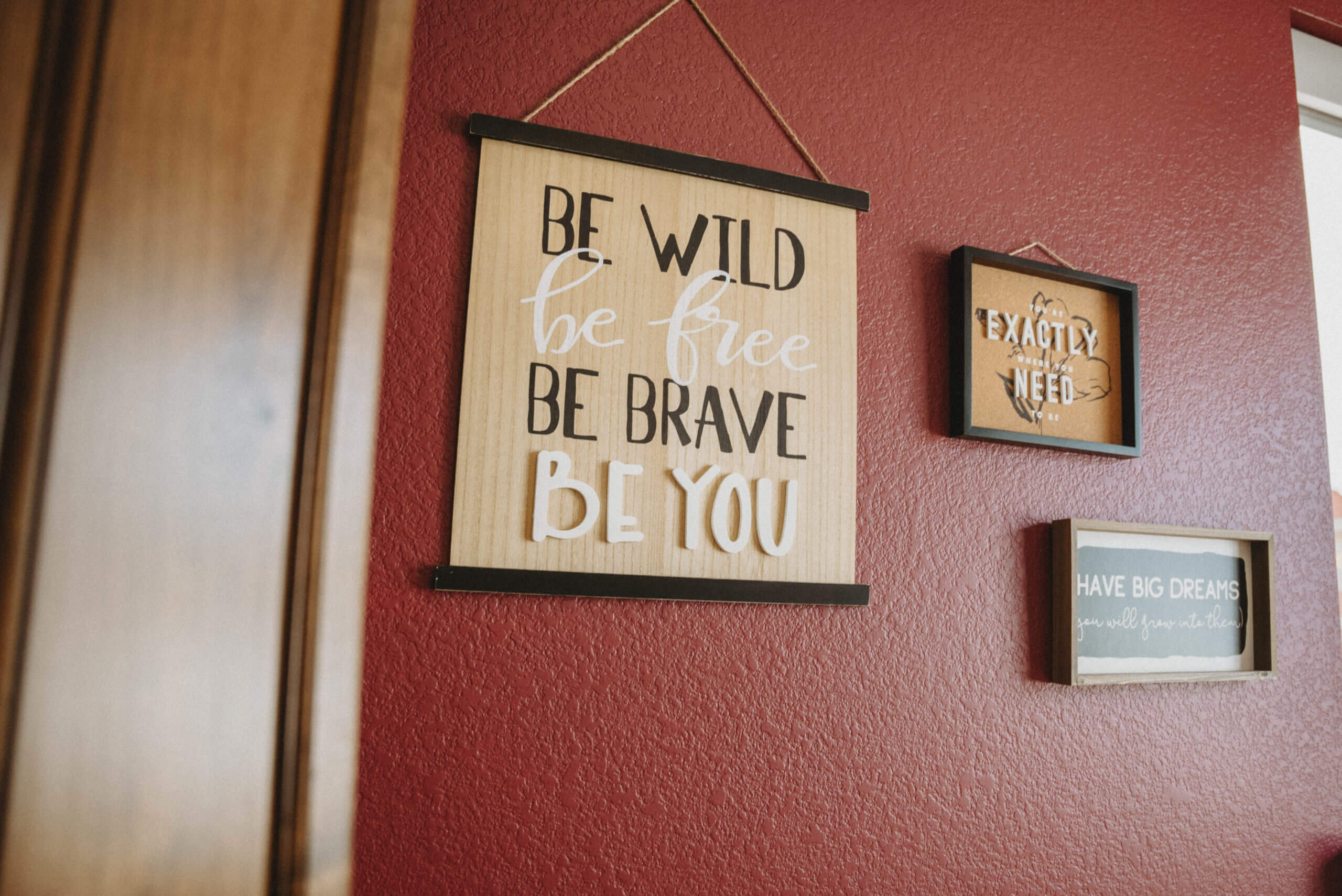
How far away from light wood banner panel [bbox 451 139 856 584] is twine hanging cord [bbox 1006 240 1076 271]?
0.40 metres

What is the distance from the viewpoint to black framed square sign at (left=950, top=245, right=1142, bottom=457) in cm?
140

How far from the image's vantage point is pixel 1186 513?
1.57m

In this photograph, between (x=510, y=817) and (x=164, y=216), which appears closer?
(x=164, y=216)

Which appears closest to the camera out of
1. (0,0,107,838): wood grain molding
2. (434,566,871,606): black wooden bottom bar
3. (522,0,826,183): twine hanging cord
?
(0,0,107,838): wood grain molding

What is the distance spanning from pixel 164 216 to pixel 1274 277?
216 cm

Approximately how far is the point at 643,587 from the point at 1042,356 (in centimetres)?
89

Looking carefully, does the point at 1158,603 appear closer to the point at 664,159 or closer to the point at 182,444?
the point at 664,159

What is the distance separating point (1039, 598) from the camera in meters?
1.42

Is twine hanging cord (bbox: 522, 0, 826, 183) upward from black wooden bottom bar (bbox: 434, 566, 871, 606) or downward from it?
upward

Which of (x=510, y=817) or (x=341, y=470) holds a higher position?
(x=341, y=470)

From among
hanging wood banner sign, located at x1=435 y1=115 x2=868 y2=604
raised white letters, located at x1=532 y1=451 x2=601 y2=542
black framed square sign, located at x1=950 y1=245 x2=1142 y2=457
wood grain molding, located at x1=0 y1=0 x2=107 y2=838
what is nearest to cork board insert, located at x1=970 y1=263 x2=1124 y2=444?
black framed square sign, located at x1=950 y1=245 x2=1142 y2=457

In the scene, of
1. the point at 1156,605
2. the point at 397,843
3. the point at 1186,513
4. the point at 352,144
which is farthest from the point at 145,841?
the point at 1186,513

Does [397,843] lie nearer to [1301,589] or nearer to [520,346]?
A: [520,346]

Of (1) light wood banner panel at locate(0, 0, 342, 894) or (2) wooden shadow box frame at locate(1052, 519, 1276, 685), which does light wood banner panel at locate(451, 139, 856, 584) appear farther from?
(1) light wood banner panel at locate(0, 0, 342, 894)
